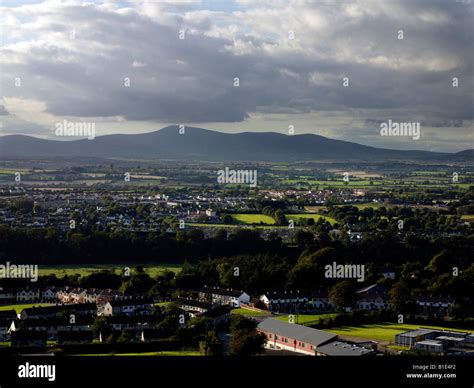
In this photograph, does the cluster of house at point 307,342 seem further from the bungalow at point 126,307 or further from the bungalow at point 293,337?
the bungalow at point 126,307

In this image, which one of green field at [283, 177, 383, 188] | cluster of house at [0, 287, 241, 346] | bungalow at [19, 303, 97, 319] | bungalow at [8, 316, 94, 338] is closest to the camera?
cluster of house at [0, 287, 241, 346]

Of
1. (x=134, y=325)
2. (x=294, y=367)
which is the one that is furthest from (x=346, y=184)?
(x=294, y=367)

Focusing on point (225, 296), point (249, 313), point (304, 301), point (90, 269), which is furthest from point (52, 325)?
point (90, 269)

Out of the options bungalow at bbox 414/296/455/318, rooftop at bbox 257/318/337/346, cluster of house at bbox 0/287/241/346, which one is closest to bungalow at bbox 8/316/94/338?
cluster of house at bbox 0/287/241/346

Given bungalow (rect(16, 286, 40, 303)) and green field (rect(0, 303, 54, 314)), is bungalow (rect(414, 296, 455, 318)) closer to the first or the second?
green field (rect(0, 303, 54, 314))

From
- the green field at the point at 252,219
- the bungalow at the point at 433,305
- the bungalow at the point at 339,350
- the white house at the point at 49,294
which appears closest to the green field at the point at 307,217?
the green field at the point at 252,219

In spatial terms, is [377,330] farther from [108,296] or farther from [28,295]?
[28,295]

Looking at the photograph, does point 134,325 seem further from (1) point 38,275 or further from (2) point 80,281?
(1) point 38,275
